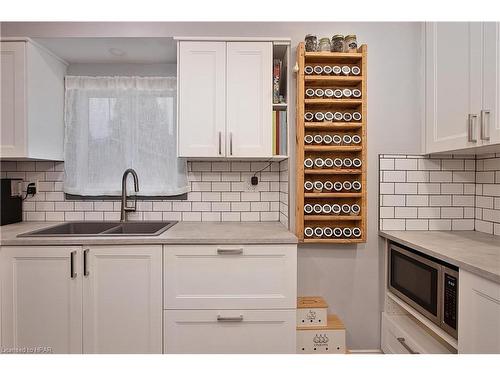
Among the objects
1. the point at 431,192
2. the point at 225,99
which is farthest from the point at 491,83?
the point at 225,99

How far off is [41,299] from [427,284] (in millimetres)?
2050

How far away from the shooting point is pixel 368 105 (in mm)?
2217

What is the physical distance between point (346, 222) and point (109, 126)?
6.11ft

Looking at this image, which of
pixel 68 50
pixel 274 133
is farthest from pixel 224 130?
pixel 68 50

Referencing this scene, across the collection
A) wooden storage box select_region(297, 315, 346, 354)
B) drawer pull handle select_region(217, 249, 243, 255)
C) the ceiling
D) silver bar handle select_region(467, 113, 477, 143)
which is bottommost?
wooden storage box select_region(297, 315, 346, 354)

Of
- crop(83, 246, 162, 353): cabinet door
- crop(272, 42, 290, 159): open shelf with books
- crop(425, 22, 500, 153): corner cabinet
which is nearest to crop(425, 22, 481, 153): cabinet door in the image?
crop(425, 22, 500, 153): corner cabinet

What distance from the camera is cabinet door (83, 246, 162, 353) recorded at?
1.78 m

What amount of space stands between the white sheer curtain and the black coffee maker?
32cm

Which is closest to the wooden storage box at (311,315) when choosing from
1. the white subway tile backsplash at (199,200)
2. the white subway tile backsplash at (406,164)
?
the white subway tile backsplash at (199,200)

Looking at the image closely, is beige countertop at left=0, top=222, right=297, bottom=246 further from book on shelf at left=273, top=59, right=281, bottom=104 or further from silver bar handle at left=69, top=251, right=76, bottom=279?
book on shelf at left=273, top=59, right=281, bottom=104

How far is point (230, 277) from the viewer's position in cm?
180

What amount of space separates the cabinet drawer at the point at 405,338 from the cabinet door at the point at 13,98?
8.42 feet

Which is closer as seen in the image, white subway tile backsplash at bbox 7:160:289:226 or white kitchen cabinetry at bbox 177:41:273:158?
white kitchen cabinetry at bbox 177:41:273:158

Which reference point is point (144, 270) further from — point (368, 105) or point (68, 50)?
point (368, 105)
